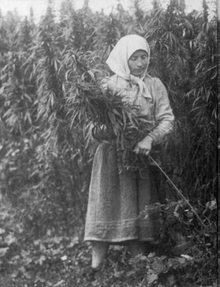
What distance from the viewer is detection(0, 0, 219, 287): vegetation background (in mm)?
2467

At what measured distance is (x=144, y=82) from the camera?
250 centimetres

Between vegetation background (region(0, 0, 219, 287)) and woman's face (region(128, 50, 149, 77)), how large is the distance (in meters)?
0.04

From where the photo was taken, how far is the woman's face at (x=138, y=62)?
248 cm

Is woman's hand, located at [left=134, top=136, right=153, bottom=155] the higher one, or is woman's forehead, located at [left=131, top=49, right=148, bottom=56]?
woman's forehead, located at [left=131, top=49, right=148, bottom=56]

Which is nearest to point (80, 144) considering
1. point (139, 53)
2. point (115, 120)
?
point (115, 120)

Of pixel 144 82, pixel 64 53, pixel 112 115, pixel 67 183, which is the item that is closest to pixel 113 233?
pixel 67 183

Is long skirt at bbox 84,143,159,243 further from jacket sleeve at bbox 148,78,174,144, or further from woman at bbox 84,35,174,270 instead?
jacket sleeve at bbox 148,78,174,144

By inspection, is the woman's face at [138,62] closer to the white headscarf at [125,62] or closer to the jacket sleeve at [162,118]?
the white headscarf at [125,62]

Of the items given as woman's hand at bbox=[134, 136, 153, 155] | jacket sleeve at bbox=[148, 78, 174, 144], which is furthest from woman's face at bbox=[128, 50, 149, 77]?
woman's hand at bbox=[134, 136, 153, 155]

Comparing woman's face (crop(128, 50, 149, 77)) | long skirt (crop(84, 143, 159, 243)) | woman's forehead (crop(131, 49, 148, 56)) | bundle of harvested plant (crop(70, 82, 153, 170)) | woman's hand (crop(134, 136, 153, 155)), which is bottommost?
long skirt (crop(84, 143, 159, 243))

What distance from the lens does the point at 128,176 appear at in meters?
2.53

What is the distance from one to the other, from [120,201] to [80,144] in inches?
13.9

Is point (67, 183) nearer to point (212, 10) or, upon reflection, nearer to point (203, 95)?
point (203, 95)

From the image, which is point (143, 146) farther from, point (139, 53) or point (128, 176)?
point (139, 53)
